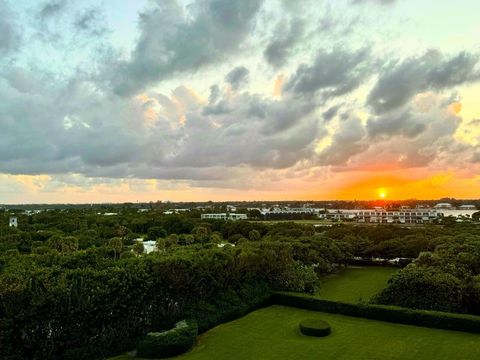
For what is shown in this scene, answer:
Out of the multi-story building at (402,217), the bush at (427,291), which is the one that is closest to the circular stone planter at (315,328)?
the bush at (427,291)

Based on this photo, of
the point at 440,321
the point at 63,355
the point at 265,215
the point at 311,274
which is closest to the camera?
the point at 63,355

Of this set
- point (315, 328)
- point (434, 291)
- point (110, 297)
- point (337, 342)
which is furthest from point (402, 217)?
point (110, 297)

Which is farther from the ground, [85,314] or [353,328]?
[85,314]

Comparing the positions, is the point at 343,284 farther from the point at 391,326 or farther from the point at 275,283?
the point at 391,326

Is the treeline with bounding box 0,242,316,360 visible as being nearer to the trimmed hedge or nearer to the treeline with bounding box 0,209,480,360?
the treeline with bounding box 0,209,480,360

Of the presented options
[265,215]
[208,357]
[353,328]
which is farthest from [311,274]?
[265,215]

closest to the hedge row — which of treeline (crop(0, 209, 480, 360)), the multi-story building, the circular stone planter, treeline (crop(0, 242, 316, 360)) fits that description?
treeline (crop(0, 209, 480, 360))

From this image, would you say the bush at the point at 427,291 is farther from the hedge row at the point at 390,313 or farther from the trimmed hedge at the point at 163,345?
the trimmed hedge at the point at 163,345
